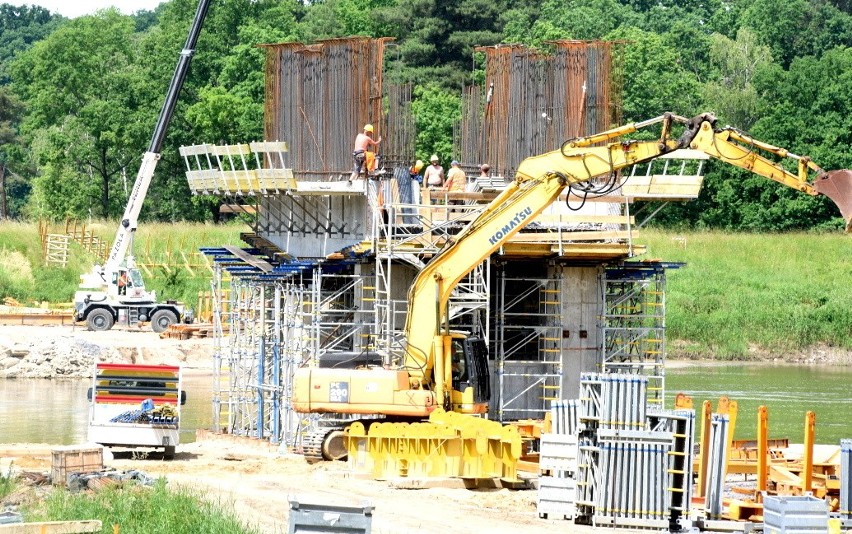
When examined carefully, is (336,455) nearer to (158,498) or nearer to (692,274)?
(158,498)

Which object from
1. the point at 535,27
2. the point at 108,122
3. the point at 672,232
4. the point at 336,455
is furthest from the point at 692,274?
the point at 336,455

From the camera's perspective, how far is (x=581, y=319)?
39.9 m

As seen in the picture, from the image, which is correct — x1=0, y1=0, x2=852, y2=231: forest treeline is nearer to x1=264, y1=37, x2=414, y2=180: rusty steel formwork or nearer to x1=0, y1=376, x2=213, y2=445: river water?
x1=0, y1=376, x2=213, y2=445: river water

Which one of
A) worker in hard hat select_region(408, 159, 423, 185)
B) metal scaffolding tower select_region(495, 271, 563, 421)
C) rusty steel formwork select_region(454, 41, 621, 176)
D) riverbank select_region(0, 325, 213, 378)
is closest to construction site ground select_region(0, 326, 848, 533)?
metal scaffolding tower select_region(495, 271, 563, 421)

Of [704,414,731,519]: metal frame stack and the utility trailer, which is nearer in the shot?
[704,414,731,519]: metal frame stack

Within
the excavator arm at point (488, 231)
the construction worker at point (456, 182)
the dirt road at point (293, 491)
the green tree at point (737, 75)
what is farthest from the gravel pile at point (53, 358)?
the green tree at point (737, 75)

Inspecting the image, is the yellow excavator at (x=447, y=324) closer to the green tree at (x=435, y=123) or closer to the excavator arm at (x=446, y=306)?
the excavator arm at (x=446, y=306)

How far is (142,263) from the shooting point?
72.6 m

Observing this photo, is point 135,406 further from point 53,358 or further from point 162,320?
point 162,320

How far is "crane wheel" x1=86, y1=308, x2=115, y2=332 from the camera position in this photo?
209 ft

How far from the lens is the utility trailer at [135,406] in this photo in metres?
33.1

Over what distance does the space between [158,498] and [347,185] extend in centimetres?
1554

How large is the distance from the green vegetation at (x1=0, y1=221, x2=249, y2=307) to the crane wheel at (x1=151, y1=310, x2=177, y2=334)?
6.07 meters

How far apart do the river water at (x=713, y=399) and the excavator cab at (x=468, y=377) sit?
944cm
